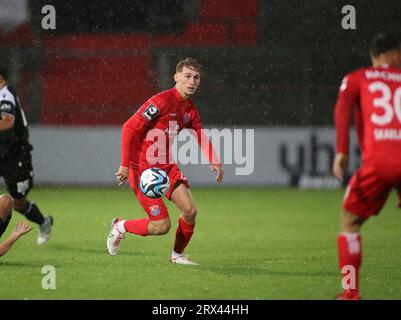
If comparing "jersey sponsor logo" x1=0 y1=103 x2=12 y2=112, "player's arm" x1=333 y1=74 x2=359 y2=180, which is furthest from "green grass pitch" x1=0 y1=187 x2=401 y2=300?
"jersey sponsor logo" x1=0 y1=103 x2=12 y2=112

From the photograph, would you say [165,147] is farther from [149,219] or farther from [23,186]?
[23,186]

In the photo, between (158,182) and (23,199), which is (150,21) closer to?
(23,199)

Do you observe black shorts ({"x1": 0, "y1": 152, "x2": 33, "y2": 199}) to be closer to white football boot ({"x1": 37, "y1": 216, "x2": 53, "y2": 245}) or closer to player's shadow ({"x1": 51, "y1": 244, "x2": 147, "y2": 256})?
white football boot ({"x1": 37, "y1": 216, "x2": 53, "y2": 245})

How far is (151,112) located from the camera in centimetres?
812

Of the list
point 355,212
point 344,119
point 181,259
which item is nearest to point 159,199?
point 181,259

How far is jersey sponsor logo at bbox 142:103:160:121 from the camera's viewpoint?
8.11m

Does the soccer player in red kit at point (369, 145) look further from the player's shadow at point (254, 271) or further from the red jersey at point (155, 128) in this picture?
the red jersey at point (155, 128)

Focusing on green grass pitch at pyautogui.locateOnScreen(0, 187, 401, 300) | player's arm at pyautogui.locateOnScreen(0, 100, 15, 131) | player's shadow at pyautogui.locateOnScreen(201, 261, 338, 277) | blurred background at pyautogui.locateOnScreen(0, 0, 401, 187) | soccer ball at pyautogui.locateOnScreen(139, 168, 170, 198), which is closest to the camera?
green grass pitch at pyautogui.locateOnScreen(0, 187, 401, 300)

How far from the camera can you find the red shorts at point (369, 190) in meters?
5.95

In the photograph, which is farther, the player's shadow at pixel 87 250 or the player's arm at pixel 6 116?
the player's shadow at pixel 87 250

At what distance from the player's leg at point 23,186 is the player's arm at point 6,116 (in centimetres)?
84

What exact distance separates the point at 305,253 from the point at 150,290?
2.85 metres

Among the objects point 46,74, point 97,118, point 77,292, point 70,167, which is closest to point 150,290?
point 77,292

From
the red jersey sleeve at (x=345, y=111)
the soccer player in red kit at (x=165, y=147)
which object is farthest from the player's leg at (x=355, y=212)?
the soccer player in red kit at (x=165, y=147)
